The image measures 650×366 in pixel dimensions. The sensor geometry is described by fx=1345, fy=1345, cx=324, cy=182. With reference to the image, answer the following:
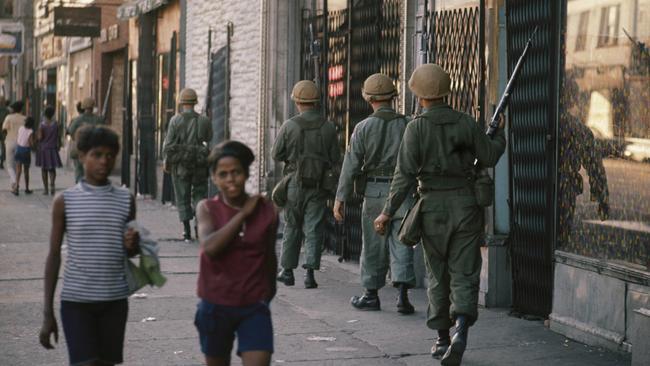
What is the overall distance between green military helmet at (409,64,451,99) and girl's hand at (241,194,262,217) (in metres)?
2.81

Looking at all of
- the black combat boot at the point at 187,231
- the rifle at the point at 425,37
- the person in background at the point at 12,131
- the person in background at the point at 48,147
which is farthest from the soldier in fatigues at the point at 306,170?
the person in background at the point at 12,131

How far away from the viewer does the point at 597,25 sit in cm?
871

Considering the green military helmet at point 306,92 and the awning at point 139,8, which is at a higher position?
the awning at point 139,8

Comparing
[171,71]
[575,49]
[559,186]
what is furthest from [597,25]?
[171,71]

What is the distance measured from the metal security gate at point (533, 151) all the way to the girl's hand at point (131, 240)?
4374mm

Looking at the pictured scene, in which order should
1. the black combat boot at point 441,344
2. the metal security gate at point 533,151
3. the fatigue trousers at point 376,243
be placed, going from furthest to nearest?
1. the fatigue trousers at point 376,243
2. the metal security gate at point 533,151
3. the black combat boot at point 441,344

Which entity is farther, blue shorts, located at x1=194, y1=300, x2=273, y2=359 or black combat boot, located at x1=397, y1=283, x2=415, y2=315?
black combat boot, located at x1=397, y1=283, x2=415, y2=315

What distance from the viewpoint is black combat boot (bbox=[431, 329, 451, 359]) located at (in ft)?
26.7

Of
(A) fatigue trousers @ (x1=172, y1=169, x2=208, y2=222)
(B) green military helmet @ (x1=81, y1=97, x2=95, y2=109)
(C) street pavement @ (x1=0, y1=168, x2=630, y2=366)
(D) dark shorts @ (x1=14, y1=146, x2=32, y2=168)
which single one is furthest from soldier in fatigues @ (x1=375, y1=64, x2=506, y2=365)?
(D) dark shorts @ (x1=14, y1=146, x2=32, y2=168)

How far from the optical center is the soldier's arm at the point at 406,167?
807cm

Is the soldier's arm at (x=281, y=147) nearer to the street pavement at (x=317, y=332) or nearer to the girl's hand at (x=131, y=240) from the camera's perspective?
the street pavement at (x=317, y=332)

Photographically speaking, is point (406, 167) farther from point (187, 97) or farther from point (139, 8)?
point (139, 8)

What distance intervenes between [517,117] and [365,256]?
1618mm

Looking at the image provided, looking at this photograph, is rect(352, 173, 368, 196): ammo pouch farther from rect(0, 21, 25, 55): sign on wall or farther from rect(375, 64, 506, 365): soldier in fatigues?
rect(0, 21, 25, 55): sign on wall
